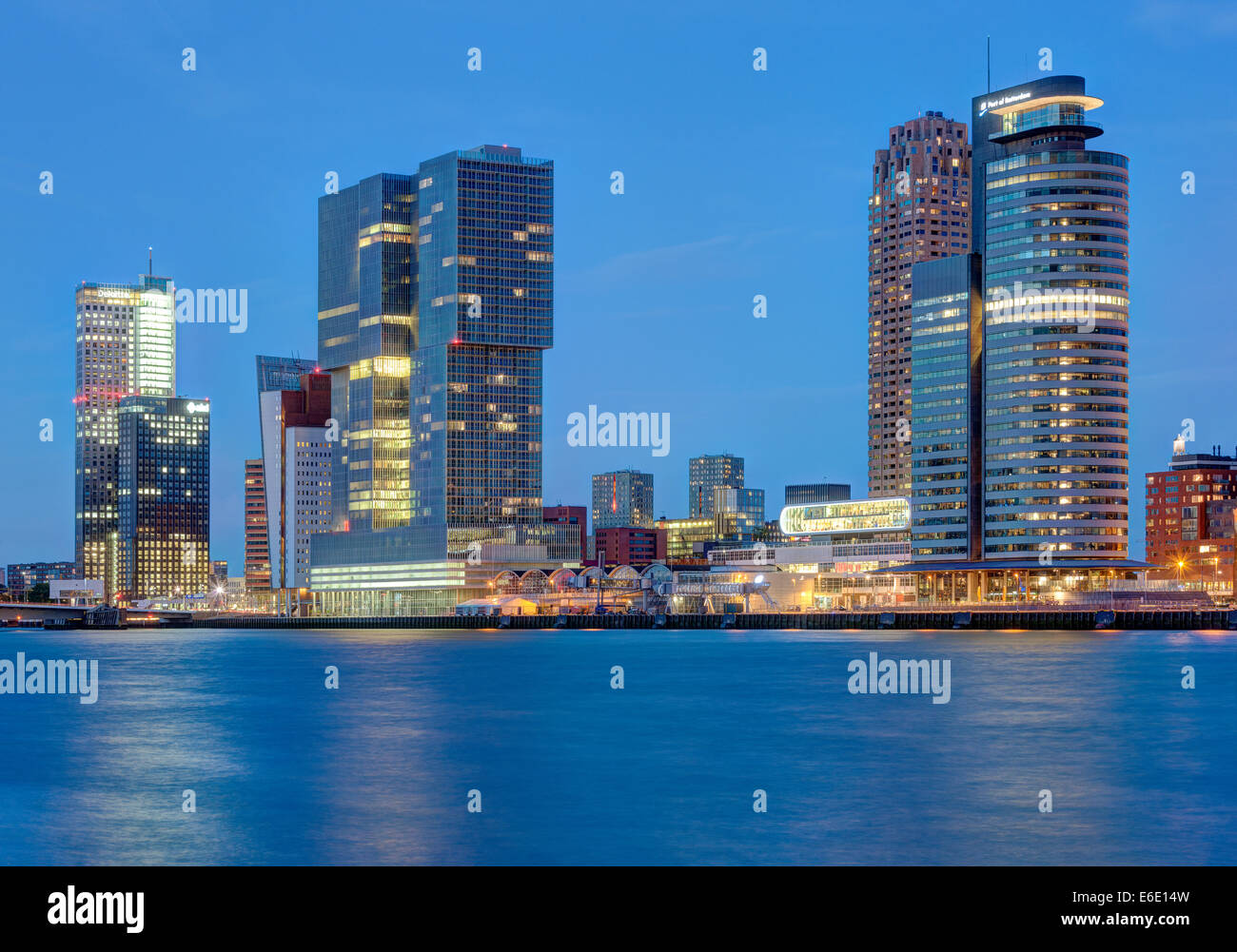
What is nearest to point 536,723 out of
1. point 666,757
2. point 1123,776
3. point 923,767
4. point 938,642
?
point 666,757

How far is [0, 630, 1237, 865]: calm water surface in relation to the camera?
49.0 m

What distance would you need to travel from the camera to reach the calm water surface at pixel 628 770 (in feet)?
161

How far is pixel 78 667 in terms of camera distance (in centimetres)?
15725

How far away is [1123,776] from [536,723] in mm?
34466

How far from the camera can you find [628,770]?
67.0 meters
